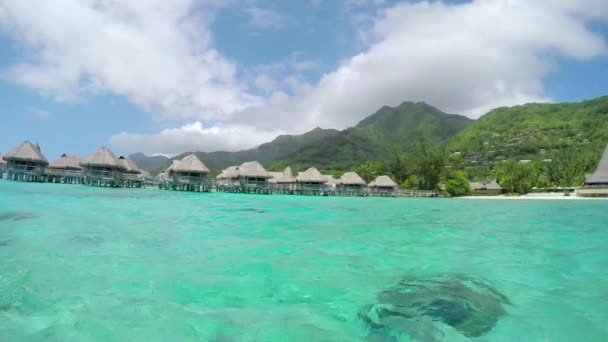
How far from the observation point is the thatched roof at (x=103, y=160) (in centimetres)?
3656

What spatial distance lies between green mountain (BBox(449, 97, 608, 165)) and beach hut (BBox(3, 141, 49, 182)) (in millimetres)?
88320

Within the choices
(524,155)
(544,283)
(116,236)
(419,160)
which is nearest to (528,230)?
(544,283)

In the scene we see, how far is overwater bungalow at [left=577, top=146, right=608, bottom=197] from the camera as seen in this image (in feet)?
136

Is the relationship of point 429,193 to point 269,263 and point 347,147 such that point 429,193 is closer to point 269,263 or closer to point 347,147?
point 269,263

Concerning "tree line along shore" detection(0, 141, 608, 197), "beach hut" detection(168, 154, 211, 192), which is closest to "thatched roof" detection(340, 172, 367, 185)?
"tree line along shore" detection(0, 141, 608, 197)

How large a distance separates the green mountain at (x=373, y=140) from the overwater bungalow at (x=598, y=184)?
66.0m

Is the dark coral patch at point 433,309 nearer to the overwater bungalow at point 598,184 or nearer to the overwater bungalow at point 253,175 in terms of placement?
the overwater bungalow at point 253,175

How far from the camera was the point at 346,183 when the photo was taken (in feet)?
172

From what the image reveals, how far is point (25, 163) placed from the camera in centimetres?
3812

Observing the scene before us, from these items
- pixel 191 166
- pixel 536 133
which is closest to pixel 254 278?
pixel 191 166

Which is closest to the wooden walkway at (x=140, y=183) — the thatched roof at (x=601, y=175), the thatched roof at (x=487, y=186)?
the thatched roof at (x=487, y=186)

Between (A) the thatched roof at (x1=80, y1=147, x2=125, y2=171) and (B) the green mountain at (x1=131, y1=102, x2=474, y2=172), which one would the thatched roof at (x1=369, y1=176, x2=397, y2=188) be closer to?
(A) the thatched roof at (x1=80, y1=147, x2=125, y2=171)

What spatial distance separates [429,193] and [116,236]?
4625 cm

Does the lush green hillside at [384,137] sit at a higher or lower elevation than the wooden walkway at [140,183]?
higher
